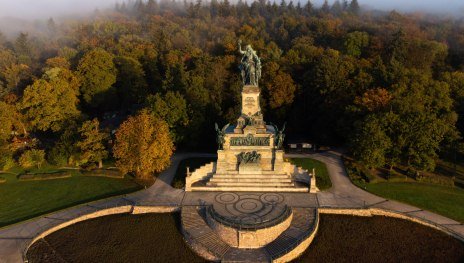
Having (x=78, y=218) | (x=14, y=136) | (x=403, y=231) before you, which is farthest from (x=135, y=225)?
(x=14, y=136)

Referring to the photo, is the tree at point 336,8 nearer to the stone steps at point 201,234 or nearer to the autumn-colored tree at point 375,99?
the autumn-colored tree at point 375,99

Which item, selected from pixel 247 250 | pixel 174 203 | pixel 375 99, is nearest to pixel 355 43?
pixel 375 99

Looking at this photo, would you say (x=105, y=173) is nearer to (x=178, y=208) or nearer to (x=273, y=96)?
(x=178, y=208)

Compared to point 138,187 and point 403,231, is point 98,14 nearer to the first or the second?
point 138,187

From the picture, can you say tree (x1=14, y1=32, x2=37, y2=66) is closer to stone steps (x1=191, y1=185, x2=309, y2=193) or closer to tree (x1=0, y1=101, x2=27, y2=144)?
tree (x1=0, y1=101, x2=27, y2=144)

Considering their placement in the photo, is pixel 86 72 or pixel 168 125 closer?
pixel 168 125

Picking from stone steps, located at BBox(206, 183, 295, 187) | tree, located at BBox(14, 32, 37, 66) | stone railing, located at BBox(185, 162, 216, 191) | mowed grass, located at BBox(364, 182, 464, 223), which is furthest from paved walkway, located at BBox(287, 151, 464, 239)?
tree, located at BBox(14, 32, 37, 66)

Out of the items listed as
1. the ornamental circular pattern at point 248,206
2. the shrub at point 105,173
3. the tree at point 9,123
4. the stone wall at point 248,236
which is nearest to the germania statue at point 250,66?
the ornamental circular pattern at point 248,206
